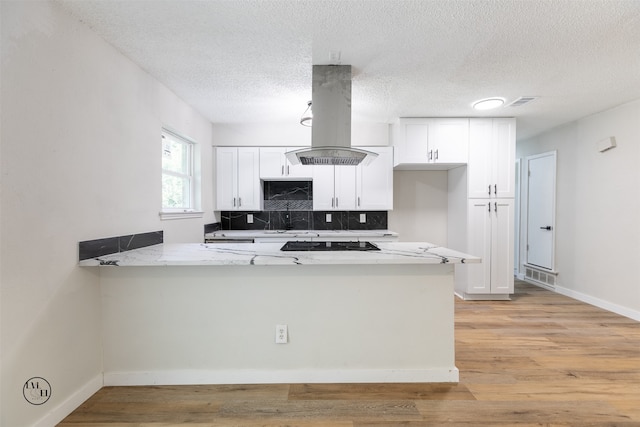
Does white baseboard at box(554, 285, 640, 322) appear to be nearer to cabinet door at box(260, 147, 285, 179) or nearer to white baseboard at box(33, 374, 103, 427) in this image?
cabinet door at box(260, 147, 285, 179)

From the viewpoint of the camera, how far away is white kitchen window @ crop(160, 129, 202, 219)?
3.24 metres

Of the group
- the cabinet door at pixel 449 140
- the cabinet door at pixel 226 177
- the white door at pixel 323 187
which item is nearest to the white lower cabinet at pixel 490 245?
the cabinet door at pixel 449 140

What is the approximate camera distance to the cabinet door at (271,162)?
4.27 metres

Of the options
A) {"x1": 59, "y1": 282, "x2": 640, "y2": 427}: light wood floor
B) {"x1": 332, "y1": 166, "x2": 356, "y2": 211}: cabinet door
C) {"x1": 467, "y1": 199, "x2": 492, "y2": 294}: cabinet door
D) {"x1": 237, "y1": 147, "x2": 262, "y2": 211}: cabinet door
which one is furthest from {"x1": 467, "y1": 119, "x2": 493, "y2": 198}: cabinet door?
{"x1": 237, "y1": 147, "x2": 262, "y2": 211}: cabinet door

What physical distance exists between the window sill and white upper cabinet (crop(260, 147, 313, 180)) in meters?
1.00

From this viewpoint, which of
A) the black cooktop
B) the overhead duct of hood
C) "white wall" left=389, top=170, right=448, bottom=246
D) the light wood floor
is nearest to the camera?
the light wood floor

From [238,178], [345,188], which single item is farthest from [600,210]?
[238,178]

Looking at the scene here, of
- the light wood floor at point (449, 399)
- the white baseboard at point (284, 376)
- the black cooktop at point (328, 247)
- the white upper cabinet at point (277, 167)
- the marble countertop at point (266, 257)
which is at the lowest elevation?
the light wood floor at point (449, 399)

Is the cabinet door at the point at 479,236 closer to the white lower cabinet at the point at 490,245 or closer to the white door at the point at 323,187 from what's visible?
the white lower cabinet at the point at 490,245

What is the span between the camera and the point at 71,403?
1.86 metres

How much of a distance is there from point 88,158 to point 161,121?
1028mm

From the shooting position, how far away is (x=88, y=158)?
1989 millimetres

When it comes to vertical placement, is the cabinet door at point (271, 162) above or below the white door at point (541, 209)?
above

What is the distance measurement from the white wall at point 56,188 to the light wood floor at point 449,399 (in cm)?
39
